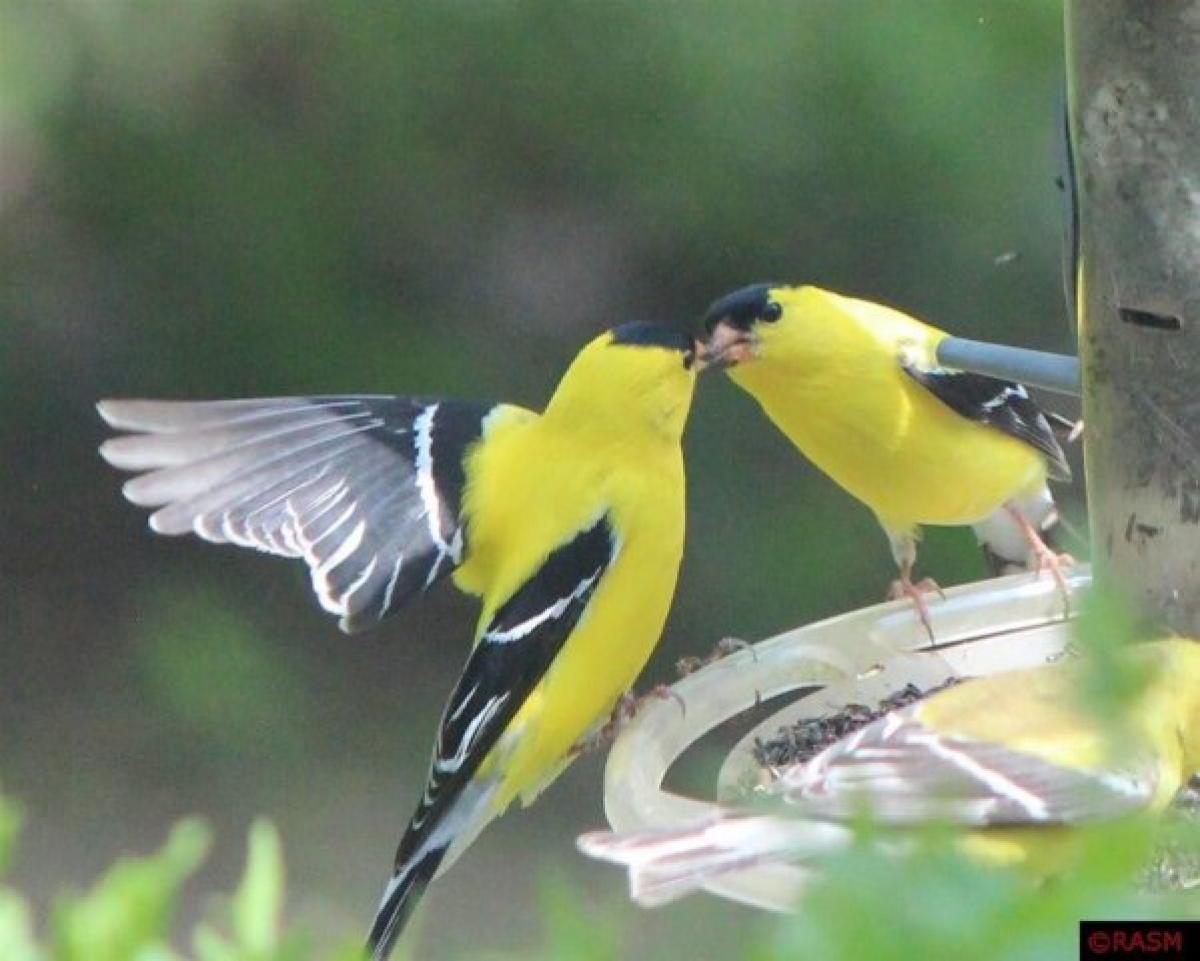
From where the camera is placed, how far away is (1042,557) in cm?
270

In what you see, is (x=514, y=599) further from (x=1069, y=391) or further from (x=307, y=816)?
(x=307, y=816)

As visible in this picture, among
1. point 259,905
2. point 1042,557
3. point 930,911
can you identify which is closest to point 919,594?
point 1042,557

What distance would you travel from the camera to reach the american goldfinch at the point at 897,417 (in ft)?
9.07

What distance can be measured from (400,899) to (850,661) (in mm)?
624

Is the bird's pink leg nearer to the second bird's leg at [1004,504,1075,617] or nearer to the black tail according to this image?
the second bird's leg at [1004,504,1075,617]

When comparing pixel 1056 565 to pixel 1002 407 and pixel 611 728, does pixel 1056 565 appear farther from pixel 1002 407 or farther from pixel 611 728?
pixel 611 728

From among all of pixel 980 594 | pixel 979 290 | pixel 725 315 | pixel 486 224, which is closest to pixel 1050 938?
pixel 980 594

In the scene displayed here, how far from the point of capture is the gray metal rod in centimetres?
219

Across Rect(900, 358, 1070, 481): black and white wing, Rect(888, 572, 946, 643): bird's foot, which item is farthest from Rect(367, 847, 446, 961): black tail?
Rect(900, 358, 1070, 481): black and white wing

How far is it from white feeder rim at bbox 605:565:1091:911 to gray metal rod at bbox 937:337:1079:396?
0.21 m

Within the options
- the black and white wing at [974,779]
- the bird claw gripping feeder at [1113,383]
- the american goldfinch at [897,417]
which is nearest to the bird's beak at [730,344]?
the american goldfinch at [897,417]

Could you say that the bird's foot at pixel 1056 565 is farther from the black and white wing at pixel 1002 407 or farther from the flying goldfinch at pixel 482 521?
the flying goldfinch at pixel 482 521

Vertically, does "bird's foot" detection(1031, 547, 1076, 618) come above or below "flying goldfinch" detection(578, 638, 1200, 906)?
below

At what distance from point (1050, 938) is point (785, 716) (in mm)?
1531
